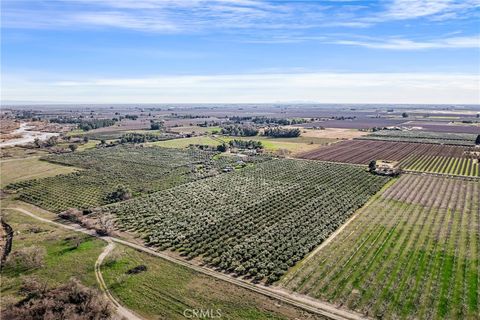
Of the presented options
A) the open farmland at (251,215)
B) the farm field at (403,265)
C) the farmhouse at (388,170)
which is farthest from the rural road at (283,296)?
the farmhouse at (388,170)

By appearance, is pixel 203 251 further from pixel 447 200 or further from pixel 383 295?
pixel 447 200

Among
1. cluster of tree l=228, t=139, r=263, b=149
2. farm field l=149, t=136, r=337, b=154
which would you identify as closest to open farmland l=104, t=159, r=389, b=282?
farm field l=149, t=136, r=337, b=154

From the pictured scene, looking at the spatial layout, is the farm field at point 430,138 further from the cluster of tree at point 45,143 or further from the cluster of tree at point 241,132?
the cluster of tree at point 45,143

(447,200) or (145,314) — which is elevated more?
(447,200)

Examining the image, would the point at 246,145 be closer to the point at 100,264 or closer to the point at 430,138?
the point at 430,138

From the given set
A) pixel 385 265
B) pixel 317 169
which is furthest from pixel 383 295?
pixel 317 169
